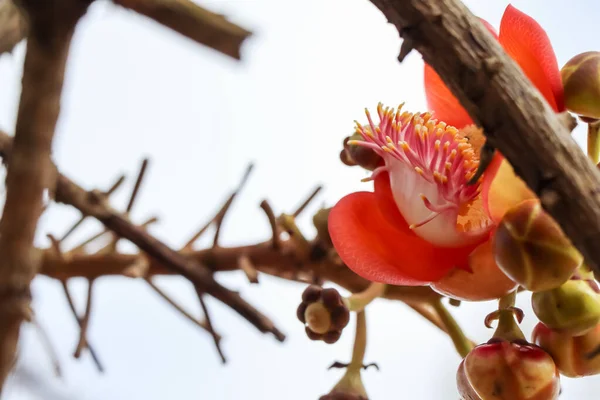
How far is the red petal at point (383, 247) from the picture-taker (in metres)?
0.21

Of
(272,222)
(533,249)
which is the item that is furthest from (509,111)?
(272,222)

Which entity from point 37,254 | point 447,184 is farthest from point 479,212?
point 37,254

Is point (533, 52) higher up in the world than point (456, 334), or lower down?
higher up

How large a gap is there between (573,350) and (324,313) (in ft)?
0.28

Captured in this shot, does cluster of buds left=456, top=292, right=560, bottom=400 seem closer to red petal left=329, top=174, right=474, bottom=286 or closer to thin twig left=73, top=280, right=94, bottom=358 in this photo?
red petal left=329, top=174, right=474, bottom=286

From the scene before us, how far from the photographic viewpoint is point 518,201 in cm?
18

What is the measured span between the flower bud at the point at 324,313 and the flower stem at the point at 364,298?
0.01 metres

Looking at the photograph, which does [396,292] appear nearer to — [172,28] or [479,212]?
[479,212]

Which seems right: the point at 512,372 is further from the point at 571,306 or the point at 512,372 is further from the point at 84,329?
the point at 84,329

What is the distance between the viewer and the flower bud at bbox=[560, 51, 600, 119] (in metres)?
0.19

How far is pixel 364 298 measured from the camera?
251 millimetres

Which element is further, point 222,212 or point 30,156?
point 222,212

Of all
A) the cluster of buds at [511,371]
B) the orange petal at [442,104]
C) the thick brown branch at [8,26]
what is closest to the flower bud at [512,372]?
the cluster of buds at [511,371]

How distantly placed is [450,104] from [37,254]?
18cm
